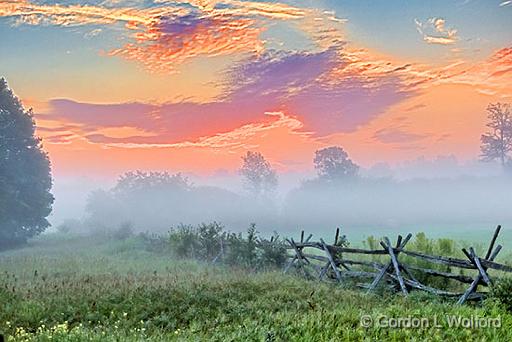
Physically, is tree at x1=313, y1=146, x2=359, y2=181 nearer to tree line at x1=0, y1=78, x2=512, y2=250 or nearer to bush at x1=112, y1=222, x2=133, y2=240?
tree line at x1=0, y1=78, x2=512, y2=250

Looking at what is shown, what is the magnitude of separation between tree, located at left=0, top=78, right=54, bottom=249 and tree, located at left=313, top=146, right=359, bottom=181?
3725cm

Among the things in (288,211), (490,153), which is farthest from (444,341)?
(288,211)

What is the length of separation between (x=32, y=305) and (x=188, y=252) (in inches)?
603

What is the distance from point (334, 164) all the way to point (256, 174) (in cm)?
1355

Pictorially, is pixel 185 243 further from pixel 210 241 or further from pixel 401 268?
pixel 401 268

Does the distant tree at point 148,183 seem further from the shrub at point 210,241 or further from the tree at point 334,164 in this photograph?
the shrub at point 210,241

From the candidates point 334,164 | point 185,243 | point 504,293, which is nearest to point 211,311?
point 504,293

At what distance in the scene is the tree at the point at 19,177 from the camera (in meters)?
34.8

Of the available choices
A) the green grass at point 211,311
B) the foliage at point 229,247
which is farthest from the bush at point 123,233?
the green grass at point 211,311

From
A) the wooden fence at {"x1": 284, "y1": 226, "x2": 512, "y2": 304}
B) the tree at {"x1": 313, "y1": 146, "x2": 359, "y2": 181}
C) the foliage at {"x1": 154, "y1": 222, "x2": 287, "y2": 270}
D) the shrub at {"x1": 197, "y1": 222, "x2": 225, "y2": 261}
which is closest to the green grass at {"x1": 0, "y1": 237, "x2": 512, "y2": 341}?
the wooden fence at {"x1": 284, "y1": 226, "x2": 512, "y2": 304}

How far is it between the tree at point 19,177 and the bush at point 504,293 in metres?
33.7

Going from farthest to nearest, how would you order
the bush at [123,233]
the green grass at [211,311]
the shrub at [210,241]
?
the bush at [123,233], the shrub at [210,241], the green grass at [211,311]

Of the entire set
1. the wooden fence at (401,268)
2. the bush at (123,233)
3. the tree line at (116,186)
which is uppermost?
the tree line at (116,186)

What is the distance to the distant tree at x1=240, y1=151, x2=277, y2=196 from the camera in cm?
7212
